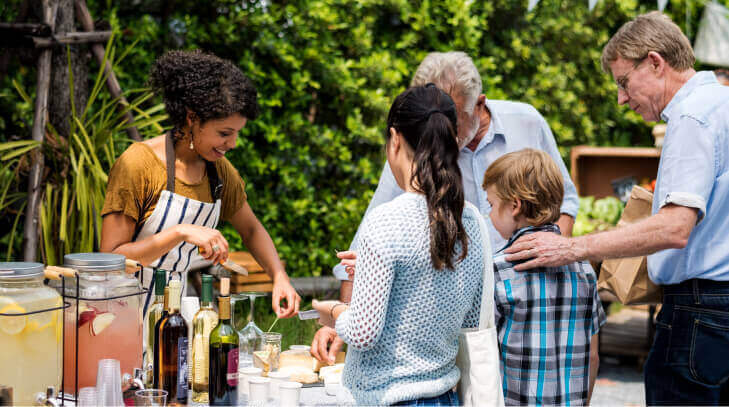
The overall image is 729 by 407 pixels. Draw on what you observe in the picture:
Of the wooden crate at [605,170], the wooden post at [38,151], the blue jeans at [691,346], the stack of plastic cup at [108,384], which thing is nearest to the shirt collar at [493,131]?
the blue jeans at [691,346]

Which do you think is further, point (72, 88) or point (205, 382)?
point (72, 88)

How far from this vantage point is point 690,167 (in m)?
2.12

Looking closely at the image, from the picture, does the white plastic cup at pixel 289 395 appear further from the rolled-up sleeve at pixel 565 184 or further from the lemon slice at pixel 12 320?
the rolled-up sleeve at pixel 565 184

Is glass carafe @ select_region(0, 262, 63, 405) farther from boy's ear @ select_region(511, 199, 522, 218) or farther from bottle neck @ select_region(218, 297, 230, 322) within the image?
boy's ear @ select_region(511, 199, 522, 218)

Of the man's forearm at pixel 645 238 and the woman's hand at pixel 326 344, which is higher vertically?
the man's forearm at pixel 645 238

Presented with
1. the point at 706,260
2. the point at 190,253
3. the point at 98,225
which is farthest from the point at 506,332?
the point at 98,225

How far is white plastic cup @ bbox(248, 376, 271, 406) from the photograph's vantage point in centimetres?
169

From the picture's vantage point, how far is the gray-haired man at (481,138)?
2480 millimetres

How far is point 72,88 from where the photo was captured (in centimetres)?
365

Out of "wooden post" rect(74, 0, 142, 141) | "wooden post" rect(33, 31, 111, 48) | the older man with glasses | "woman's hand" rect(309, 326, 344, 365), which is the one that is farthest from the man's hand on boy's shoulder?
"wooden post" rect(33, 31, 111, 48)

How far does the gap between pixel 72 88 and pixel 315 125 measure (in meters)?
1.77

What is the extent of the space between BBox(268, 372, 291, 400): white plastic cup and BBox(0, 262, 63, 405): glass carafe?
1.65ft

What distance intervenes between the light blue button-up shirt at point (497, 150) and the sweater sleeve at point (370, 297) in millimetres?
1115

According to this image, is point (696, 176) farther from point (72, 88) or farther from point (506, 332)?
point (72, 88)
